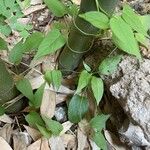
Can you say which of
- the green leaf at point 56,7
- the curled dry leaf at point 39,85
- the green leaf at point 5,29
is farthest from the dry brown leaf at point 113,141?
the green leaf at point 5,29

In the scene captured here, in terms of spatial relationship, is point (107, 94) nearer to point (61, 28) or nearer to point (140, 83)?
point (140, 83)

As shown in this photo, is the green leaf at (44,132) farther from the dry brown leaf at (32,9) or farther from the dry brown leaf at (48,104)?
the dry brown leaf at (32,9)

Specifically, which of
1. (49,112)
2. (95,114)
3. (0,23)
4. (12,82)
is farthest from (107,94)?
(0,23)

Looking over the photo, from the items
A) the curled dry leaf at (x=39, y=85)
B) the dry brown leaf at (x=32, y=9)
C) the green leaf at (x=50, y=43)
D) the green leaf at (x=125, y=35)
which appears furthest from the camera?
the dry brown leaf at (x=32, y=9)

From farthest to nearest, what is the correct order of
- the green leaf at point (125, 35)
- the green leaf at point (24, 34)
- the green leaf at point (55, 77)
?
the green leaf at point (24, 34) → the green leaf at point (55, 77) → the green leaf at point (125, 35)

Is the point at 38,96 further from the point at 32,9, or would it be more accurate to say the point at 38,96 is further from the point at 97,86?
the point at 32,9

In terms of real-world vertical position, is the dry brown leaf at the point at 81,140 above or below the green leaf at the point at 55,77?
below

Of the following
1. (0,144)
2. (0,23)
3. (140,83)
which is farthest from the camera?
(0,23)
